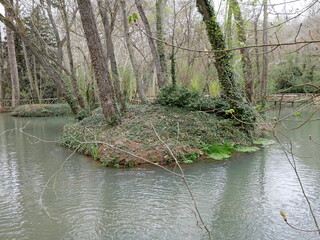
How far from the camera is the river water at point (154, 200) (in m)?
4.36

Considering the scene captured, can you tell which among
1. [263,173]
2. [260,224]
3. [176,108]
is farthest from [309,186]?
[176,108]

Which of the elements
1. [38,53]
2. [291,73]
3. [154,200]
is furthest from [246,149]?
[291,73]

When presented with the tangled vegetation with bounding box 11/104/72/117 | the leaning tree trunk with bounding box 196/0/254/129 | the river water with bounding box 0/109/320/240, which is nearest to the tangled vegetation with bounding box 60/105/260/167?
the river water with bounding box 0/109/320/240

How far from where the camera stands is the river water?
14.3ft

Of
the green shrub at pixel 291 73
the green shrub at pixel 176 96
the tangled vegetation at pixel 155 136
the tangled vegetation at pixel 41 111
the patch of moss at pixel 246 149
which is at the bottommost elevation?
the patch of moss at pixel 246 149

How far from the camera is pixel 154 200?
213 inches

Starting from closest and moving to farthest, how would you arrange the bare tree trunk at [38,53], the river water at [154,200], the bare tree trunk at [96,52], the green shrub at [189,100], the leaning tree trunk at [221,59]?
the river water at [154,200] < the bare tree trunk at [96,52] < the leaning tree trunk at [221,59] < the green shrub at [189,100] < the bare tree trunk at [38,53]

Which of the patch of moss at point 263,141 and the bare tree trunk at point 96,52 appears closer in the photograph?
the bare tree trunk at point 96,52

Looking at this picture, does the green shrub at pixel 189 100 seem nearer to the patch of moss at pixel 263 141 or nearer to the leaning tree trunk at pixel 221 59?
the leaning tree trunk at pixel 221 59

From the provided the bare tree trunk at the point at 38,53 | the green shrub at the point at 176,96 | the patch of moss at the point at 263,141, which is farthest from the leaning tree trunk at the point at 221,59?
the bare tree trunk at the point at 38,53

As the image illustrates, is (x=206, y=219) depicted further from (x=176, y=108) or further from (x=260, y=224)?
(x=176, y=108)

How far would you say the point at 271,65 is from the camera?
2175cm

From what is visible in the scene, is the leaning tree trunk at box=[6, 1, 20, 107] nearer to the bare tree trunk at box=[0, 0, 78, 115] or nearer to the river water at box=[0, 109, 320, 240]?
the bare tree trunk at box=[0, 0, 78, 115]

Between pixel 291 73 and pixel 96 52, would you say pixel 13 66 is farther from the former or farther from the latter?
pixel 291 73
